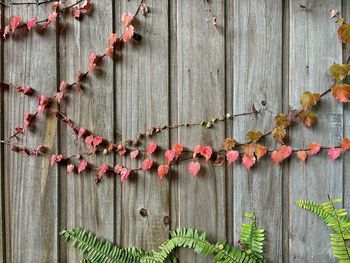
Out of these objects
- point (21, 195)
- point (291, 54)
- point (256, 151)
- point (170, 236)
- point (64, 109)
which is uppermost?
point (291, 54)

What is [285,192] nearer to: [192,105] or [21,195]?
[192,105]

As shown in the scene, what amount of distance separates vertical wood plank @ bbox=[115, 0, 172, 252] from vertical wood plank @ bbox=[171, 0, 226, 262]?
0.06 meters

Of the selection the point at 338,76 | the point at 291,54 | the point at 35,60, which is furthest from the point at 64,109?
the point at 338,76

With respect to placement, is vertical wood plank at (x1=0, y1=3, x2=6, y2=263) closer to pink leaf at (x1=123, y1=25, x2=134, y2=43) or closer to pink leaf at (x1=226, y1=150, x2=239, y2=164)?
pink leaf at (x1=123, y1=25, x2=134, y2=43)

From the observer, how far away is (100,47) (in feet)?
6.67

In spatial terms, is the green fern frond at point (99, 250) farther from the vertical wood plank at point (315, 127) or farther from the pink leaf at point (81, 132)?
the vertical wood plank at point (315, 127)

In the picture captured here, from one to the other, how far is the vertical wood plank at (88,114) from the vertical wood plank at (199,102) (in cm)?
35

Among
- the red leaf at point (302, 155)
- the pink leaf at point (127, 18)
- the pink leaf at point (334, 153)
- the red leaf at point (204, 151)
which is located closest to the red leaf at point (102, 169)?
the red leaf at point (204, 151)

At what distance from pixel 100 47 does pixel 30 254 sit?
1183mm

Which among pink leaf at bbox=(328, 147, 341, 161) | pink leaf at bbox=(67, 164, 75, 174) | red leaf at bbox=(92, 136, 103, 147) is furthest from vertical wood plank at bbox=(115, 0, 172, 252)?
pink leaf at bbox=(328, 147, 341, 161)

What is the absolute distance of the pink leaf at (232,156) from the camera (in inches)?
73.8

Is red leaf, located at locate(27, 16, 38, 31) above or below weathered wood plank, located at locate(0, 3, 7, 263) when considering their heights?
above

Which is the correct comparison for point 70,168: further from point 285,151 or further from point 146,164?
point 285,151

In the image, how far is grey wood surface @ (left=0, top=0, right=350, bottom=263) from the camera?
6.12ft
